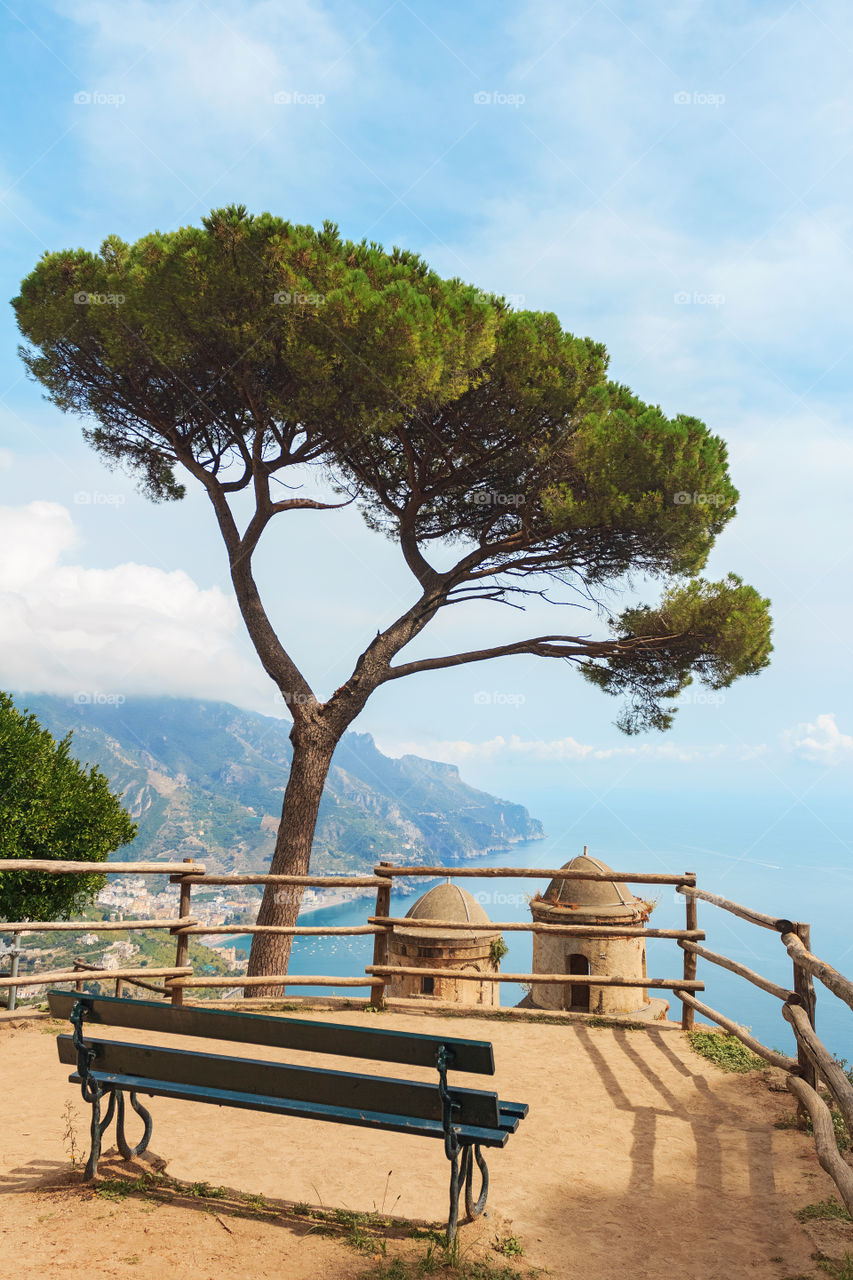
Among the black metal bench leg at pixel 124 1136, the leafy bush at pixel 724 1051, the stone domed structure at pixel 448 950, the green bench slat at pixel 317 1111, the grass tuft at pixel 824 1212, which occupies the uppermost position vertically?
the green bench slat at pixel 317 1111

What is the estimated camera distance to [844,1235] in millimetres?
3961

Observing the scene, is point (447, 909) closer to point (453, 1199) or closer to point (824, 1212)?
point (824, 1212)

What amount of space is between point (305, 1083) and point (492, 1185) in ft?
5.22

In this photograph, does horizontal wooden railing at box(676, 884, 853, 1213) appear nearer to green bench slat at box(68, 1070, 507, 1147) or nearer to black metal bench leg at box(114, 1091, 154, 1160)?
green bench slat at box(68, 1070, 507, 1147)

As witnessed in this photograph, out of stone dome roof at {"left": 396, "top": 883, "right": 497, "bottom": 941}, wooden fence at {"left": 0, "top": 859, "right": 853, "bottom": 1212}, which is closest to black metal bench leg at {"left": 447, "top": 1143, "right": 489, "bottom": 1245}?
wooden fence at {"left": 0, "top": 859, "right": 853, "bottom": 1212}

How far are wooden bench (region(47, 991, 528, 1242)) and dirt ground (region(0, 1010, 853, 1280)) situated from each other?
0.40 m

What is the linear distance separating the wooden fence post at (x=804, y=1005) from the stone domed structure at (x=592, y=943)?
12.0 metres

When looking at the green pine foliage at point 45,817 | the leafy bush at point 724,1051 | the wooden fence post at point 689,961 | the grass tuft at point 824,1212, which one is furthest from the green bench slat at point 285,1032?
the green pine foliage at point 45,817

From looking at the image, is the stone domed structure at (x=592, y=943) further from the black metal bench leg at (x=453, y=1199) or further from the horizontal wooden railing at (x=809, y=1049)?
the black metal bench leg at (x=453, y=1199)

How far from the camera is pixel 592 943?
1836cm

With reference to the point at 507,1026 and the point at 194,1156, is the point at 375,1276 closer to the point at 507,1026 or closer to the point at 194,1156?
the point at 194,1156

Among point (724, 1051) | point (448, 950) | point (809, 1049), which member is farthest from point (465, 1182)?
point (448, 950)

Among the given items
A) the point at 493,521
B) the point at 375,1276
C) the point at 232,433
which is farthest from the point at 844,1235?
the point at 232,433

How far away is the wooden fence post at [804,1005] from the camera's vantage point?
17.6ft
